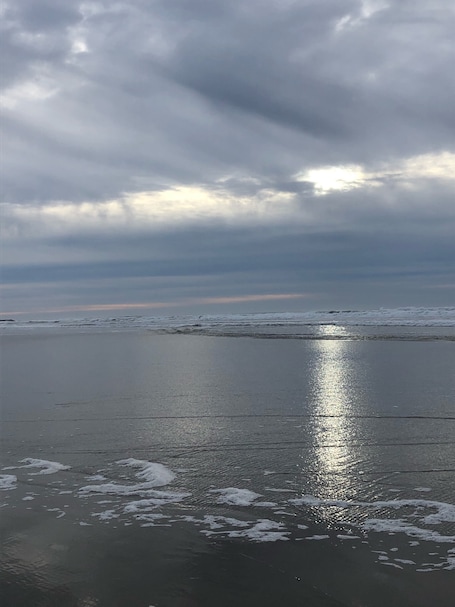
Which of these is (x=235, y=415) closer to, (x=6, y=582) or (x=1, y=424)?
(x=1, y=424)

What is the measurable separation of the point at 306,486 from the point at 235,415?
3.53 m

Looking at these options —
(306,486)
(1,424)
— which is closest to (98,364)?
(1,424)

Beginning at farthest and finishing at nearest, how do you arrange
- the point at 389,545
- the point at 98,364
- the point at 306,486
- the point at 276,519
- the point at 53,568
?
the point at 98,364
the point at 306,486
the point at 276,519
the point at 389,545
the point at 53,568

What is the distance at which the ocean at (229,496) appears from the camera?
3.78 metres

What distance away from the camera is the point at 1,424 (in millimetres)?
8859

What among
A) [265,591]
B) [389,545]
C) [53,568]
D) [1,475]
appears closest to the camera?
[265,591]

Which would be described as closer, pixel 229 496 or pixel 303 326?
pixel 229 496

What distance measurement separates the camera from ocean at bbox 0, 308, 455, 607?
12.4ft

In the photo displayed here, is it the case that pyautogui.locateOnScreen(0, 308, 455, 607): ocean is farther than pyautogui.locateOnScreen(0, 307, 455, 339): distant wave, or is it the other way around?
pyautogui.locateOnScreen(0, 307, 455, 339): distant wave

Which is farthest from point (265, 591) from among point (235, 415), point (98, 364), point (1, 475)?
point (98, 364)

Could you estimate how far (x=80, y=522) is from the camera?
16.1 ft

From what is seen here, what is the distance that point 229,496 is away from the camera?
5453 mm

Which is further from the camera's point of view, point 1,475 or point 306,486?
point 1,475

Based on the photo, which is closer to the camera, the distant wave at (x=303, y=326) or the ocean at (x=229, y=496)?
the ocean at (x=229, y=496)
